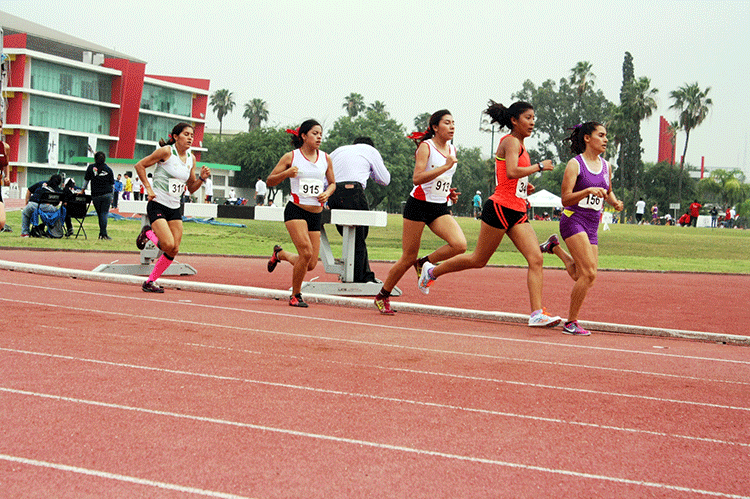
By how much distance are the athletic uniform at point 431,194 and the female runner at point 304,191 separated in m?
1.14

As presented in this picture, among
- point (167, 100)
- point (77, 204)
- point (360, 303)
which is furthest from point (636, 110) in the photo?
point (360, 303)

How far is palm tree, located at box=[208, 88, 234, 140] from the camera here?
125688 mm

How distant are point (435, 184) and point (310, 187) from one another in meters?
1.50

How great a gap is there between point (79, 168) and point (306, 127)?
78.4 metres

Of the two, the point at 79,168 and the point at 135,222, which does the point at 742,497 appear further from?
the point at 79,168

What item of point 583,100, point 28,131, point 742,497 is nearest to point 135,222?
point 742,497

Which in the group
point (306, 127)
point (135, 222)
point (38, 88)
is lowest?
point (135, 222)

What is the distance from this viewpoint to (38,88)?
79188mm

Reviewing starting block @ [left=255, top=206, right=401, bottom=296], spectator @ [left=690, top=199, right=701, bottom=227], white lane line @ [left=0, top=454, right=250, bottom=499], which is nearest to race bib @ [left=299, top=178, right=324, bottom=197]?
starting block @ [left=255, top=206, right=401, bottom=296]

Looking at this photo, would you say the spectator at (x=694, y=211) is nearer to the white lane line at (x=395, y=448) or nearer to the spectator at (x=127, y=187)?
the spectator at (x=127, y=187)

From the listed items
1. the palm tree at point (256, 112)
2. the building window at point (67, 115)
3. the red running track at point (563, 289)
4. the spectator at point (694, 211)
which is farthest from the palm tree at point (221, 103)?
the red running track at point (563, 289)

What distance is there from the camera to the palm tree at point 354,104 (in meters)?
126

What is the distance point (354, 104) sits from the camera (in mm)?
126188

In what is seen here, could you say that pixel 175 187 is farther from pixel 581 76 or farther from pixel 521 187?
pixel 581 76
